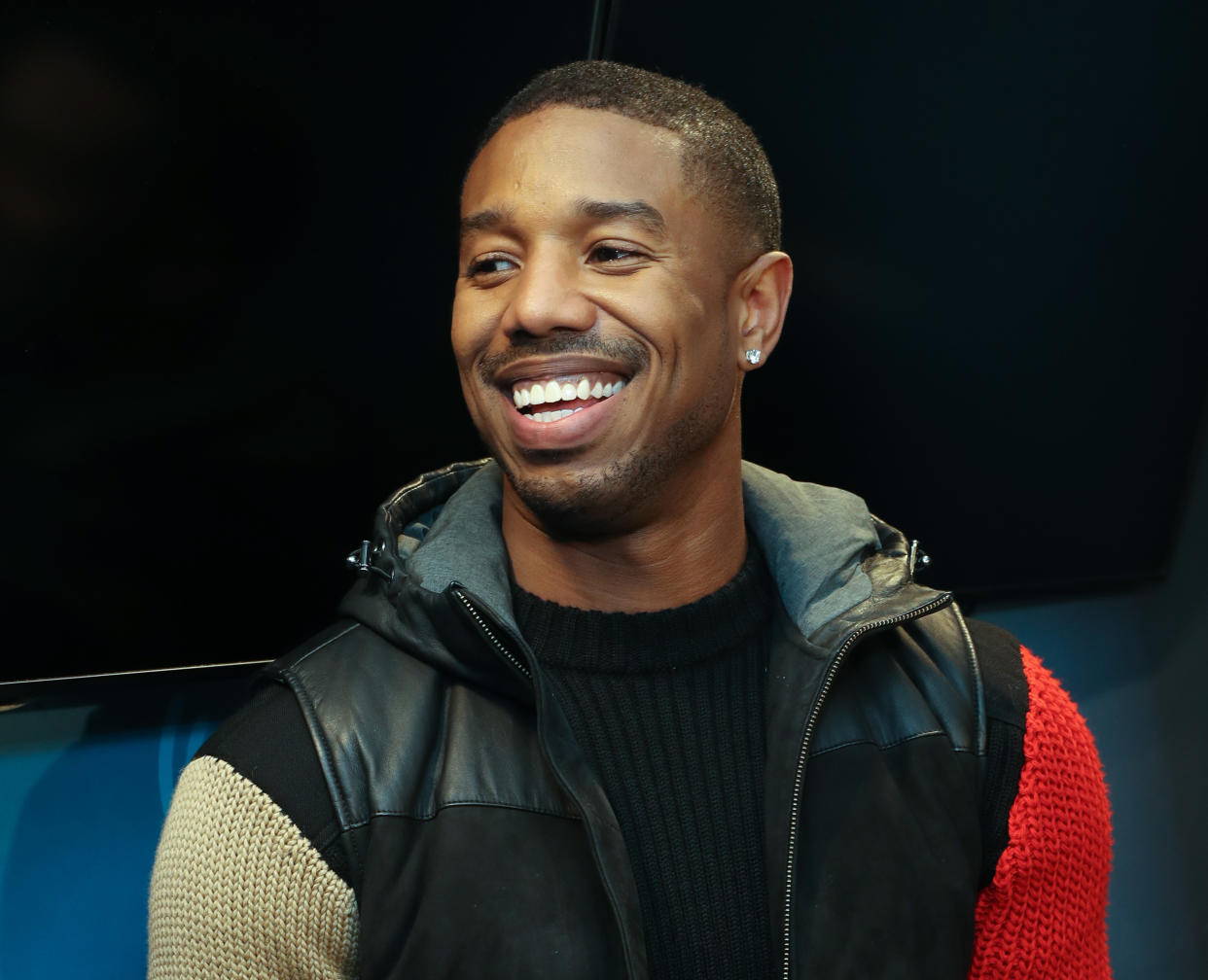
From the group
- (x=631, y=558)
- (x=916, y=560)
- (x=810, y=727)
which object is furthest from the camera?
(x=916, y=560)

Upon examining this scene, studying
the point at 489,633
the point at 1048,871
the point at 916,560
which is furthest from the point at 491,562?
the point at 1048,871

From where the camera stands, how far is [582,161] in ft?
4.20

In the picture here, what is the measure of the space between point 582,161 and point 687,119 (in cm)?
16

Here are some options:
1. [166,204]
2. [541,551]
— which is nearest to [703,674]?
[541,551]

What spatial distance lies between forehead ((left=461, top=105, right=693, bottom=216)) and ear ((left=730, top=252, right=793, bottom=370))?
5.5 inches

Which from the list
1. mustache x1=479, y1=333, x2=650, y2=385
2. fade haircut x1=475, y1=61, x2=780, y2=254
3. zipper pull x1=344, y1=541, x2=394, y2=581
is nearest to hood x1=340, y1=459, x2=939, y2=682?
zipper pull x1=344, y1=541, x2=394, y2=581

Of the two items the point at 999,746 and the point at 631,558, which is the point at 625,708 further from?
the point at 999,746

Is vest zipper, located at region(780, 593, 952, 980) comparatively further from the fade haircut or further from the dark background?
the dark background

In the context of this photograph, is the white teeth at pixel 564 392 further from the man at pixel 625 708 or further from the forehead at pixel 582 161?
the forehead at pixel 582 161

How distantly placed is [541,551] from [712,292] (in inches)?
13.5

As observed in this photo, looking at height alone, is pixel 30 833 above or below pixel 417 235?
below

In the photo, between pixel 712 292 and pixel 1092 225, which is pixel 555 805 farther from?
pixel 1092 225

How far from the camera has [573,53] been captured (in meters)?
1.53

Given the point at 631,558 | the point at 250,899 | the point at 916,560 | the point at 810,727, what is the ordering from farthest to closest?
the point at 916,560, the point at 631,558, the point at 810,727, the point at 250,899
